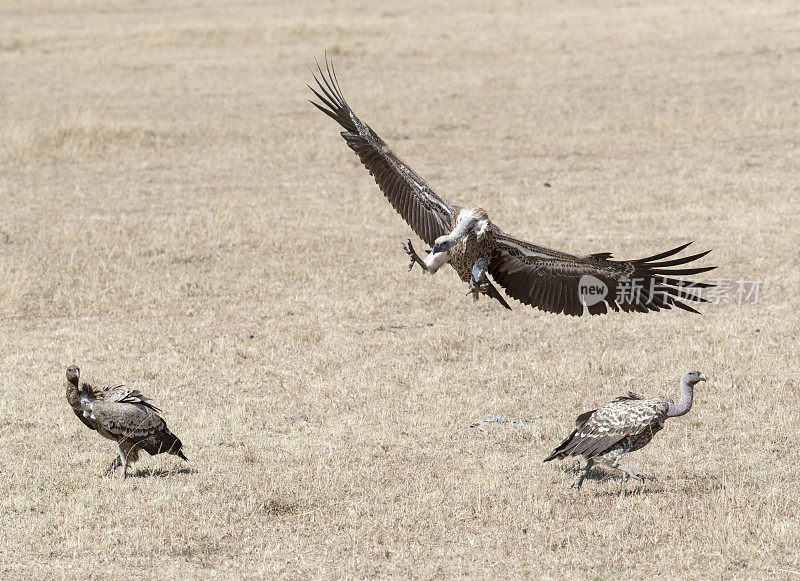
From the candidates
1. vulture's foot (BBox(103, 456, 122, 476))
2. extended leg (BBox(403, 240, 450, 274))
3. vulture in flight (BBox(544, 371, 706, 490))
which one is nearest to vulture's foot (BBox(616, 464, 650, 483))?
vulture in flight (BBox(544, 371, 706, 490))

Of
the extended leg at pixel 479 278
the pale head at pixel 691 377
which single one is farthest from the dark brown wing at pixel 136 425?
the pale head at pixel 691 377

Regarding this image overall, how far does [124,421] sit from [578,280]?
3413 mm

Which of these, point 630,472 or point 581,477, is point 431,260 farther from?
point 630,472

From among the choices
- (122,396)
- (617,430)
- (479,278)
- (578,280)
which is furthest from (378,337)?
(617,430)

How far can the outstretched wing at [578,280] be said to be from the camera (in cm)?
739

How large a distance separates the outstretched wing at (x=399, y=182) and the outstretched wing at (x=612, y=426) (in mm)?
2043

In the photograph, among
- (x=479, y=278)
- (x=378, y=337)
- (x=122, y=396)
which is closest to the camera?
(x=479, y=278)

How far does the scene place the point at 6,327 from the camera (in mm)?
12016

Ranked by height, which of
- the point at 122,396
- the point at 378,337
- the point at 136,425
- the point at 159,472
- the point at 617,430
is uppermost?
the point at 378,337

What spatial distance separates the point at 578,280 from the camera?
26.1ft

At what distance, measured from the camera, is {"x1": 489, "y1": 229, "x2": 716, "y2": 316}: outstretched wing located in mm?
7395

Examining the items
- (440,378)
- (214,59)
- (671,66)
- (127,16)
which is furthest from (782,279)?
(127,16)

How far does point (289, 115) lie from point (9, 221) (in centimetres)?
1004

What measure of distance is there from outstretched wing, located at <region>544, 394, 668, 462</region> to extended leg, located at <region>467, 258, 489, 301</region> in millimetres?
1199
